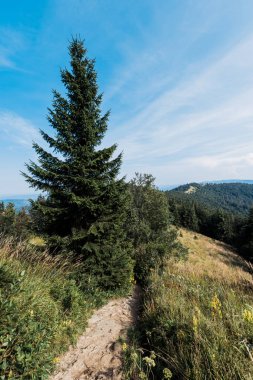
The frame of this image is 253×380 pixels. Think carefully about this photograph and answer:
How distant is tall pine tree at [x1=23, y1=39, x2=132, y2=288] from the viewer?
654cm

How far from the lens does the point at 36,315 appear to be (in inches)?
135

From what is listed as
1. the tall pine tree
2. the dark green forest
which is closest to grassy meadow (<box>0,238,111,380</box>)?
the dark green forest

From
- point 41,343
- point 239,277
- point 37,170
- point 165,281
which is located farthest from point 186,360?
point 37,170

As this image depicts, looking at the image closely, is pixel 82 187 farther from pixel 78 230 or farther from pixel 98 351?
pixel 98 351

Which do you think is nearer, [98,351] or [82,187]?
[98,351]

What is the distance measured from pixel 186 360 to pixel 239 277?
3.92 metres

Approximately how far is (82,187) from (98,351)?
4.63 metres

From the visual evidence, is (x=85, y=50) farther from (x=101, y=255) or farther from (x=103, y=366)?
(x=103, y=366)

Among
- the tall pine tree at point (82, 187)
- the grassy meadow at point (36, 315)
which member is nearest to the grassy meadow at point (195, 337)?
the grassy meadow at point (36, 315)

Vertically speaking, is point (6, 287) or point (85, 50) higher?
point (85, 50)

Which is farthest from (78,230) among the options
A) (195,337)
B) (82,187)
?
(195,337)

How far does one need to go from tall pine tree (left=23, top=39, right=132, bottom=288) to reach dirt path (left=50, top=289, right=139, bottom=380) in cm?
147

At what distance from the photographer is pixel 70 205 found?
22.1 feet

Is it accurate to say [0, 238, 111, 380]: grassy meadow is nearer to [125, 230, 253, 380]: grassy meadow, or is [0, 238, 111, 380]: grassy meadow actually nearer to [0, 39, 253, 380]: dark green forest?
[0, 39, 253, 380]: dark green forest
